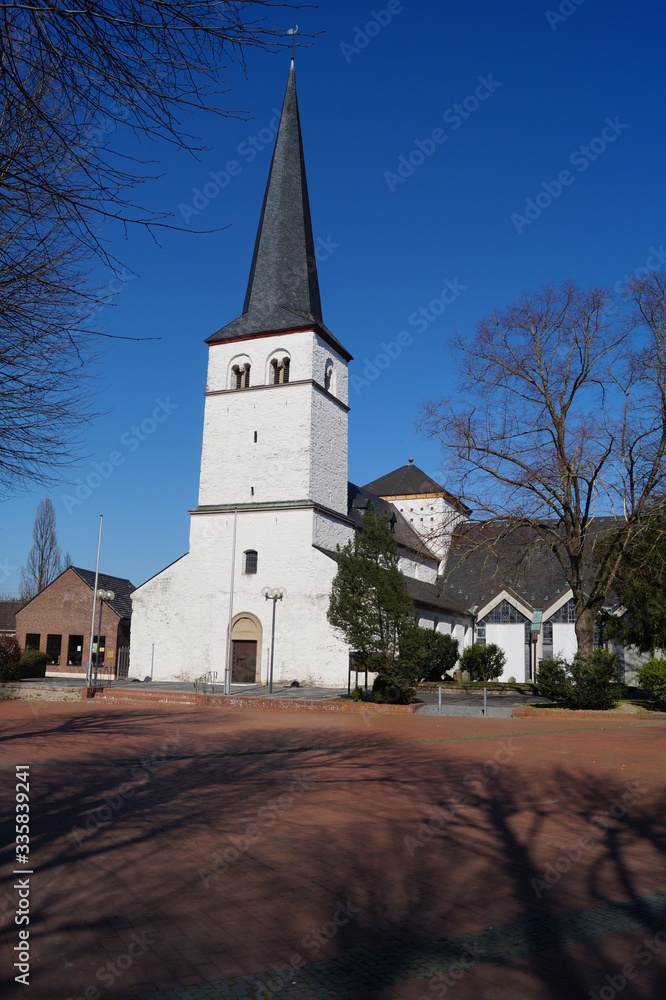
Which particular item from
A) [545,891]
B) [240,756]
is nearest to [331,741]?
[240,756]

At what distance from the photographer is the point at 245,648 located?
33.7m

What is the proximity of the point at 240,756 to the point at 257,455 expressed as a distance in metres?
24.0

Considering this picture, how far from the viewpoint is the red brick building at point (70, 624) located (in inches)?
1703

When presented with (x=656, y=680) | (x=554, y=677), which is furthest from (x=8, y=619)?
(x=656, y=680)

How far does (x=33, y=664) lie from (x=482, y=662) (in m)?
23.7

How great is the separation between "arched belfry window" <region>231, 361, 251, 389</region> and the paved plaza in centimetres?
2690

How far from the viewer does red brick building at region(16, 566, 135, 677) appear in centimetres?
4325

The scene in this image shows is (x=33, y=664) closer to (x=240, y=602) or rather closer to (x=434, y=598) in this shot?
(x=240, y=602)

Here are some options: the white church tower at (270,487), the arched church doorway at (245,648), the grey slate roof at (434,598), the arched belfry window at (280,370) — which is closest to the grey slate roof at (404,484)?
the grey slate roof at (434,598)

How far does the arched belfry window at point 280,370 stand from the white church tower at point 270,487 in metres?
0.06

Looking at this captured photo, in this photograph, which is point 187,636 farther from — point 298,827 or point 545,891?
point 545,891

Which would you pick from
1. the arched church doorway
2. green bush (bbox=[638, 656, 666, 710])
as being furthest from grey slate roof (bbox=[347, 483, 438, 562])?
green bush (bbox=[638, 656, 666, 710])

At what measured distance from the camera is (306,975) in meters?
4.25

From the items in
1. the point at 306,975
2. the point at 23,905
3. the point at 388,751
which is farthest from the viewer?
the point at 388,751
